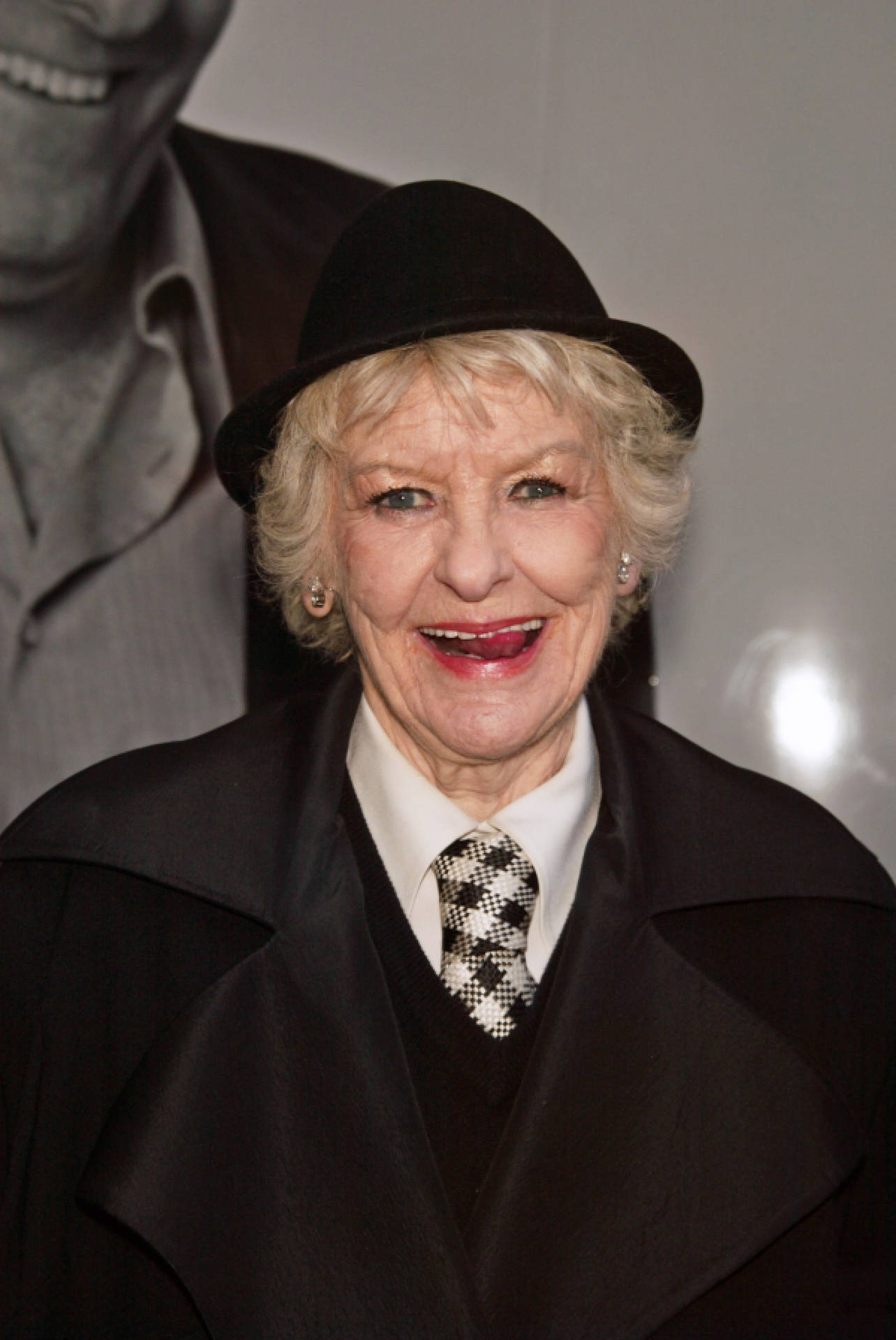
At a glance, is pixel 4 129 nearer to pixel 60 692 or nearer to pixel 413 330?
pixel 60 692

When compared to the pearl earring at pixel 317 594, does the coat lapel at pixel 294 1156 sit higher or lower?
lower

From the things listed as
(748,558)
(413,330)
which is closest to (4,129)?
(413,330)

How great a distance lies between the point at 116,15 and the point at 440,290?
862 mm

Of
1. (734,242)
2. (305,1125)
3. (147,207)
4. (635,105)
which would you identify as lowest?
(305,1125)

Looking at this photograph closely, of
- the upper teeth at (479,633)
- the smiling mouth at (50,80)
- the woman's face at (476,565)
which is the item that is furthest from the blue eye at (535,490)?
the smiling mouth at (50,80)

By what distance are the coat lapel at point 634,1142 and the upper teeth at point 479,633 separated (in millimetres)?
250

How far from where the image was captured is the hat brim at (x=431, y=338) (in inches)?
48.1

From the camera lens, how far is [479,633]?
4.27 feet

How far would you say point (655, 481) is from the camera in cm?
142

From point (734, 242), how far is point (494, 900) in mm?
1116

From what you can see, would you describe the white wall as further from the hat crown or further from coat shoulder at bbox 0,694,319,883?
coat shoulder at bbox 0,694,319,883

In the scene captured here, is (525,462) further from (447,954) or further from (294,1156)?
(294,1156)

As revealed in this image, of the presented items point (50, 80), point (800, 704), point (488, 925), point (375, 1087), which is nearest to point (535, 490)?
Result: point (488, 925)

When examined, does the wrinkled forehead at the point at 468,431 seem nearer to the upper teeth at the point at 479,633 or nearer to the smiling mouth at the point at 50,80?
the upper teeth at the point at 479,633
